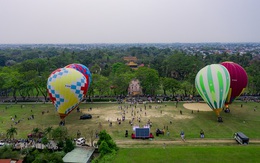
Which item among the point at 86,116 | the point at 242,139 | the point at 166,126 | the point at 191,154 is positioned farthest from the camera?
the point at 86,116

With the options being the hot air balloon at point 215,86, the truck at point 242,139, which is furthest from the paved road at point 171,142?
the hot air balloon at point 215,86

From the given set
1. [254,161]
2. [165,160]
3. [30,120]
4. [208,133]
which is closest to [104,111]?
[30,120]

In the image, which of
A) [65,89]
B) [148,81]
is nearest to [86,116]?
[65,89]

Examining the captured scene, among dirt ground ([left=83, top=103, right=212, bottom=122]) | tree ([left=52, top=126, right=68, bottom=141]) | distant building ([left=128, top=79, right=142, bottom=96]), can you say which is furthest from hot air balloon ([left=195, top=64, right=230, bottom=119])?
tree ([left=52, top=126, right=68, bottom=141])

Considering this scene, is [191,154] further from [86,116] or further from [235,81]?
[235,81]

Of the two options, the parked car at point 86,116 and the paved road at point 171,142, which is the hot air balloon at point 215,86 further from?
the parked car at point 86,116

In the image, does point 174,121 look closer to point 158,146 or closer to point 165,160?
point 158,146
